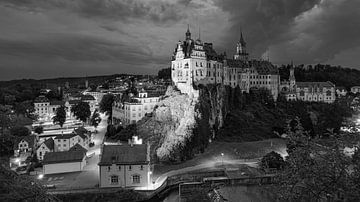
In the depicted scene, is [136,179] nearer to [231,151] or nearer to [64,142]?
[64,142]

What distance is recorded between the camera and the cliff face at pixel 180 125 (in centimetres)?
4547

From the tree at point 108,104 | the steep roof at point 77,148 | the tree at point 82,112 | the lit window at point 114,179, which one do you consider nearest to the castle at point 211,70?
the tree at point 108,104

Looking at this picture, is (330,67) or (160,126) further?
(330,67)

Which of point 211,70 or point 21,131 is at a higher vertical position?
point 211,70

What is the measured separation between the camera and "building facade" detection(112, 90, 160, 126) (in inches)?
2320

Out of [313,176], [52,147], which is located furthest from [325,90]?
[313,176]

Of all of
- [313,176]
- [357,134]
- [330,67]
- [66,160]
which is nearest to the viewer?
[313,176]

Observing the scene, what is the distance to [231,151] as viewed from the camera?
49.4m

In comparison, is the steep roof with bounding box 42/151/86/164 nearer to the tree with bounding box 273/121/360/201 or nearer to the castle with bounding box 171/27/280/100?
the castle with bounding box 171/27/280/100

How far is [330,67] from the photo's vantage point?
12269cm

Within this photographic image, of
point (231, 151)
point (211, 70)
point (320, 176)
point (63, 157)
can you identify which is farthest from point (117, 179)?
point (211, 70)

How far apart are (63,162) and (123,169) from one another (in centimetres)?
1092

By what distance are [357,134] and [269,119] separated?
60657 millimetres

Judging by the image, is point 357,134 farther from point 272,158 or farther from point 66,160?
point 66,160
